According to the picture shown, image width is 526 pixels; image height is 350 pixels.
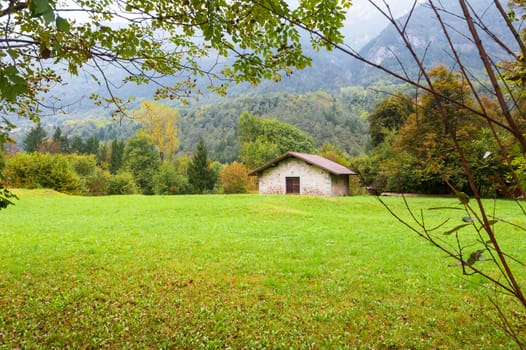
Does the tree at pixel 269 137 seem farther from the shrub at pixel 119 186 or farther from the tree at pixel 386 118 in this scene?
the tree at pixel 386 118

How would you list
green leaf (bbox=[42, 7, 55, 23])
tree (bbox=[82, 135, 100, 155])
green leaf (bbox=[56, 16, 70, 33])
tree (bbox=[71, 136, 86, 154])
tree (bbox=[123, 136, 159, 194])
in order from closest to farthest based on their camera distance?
green leaf (bbox=[42, 7, 55, 23])
green leaf (bbox=[56, 16, 70, 33])
tree (bbox=[123, 136, 159, 194])
tree (bbox=[71, 136, 86, 154])
tree (bbox=[82, 135, 100, 155])

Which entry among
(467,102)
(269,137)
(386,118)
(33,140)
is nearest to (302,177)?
(386,118)

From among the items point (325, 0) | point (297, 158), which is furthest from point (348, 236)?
point (297, 158)

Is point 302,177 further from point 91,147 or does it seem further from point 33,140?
point 33,140

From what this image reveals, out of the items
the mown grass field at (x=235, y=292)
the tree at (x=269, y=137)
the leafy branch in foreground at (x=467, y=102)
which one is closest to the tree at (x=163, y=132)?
the tree at (x=269, y=137)

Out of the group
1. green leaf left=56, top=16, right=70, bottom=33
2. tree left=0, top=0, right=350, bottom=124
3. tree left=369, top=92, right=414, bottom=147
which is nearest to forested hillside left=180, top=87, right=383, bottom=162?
tree left=369, top=92, right=414, bottom=147

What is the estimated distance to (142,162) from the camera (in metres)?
48.0

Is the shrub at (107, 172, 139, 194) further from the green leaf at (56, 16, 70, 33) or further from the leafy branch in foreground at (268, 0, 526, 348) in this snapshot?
the leafy branch in foreground at (268, 0, 526, 348)

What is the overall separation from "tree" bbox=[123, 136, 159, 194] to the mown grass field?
121 feet

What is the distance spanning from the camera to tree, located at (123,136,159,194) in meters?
47.0

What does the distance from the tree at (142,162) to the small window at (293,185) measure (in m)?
25.0

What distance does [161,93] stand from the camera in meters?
5.73

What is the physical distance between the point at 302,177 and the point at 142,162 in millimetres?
29627

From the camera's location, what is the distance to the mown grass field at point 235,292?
406 centimetres
